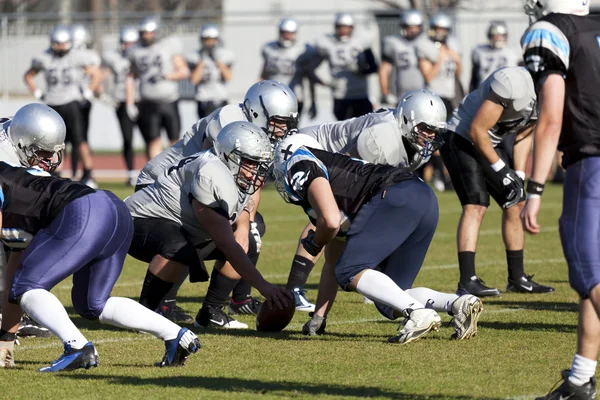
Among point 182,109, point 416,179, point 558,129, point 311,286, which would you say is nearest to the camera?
point 558,129

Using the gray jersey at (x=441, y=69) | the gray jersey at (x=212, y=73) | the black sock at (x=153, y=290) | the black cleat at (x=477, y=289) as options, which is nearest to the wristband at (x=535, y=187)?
the black sock at (x=153, y=290)

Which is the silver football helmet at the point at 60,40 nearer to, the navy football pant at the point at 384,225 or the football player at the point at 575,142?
the navy football pant at the point at 384,225

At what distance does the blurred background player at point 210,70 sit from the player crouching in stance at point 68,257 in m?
10.1

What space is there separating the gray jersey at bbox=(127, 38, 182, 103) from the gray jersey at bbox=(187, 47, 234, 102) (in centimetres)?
73

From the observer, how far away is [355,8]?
24062 millimetres

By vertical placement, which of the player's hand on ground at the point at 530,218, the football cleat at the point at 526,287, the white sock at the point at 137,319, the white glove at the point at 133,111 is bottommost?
the white glove at the point at 133,111

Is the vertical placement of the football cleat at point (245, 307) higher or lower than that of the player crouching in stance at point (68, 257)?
lower

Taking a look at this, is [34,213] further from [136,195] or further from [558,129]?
[558,129]

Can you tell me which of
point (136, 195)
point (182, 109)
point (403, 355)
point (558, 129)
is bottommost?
point (182, 109)

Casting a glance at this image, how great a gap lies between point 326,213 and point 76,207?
3.85ft

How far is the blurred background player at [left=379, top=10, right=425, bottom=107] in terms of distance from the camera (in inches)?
550

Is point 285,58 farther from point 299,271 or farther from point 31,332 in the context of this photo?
point 31,332

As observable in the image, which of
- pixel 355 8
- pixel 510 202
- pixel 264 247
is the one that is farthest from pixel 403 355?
pixel 355 8

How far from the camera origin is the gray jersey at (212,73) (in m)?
15.1
